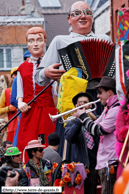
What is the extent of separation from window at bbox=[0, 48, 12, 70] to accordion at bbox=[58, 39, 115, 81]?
13261mm

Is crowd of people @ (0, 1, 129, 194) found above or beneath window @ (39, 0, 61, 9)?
beneath

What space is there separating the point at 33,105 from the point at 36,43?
1.03 metres

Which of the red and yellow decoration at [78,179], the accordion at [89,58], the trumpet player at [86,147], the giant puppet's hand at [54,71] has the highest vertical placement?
the accordion at [89,58]

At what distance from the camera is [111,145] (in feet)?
15.8

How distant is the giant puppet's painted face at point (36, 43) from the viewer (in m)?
6.97

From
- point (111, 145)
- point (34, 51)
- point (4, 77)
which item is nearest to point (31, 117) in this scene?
point (34, 51)

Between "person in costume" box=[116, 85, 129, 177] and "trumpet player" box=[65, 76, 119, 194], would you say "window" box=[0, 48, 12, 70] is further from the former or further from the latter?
"person in costume" box=[116, 85, 129, 177]

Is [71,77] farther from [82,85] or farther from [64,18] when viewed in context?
[64,18]

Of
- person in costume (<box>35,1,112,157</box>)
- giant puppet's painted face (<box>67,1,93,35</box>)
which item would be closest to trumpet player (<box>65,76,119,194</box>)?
person in costume (<box>35,1,112,157</box>)

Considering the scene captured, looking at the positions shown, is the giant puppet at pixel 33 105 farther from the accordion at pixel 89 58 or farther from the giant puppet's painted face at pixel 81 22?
the accordion at pixel 89 58

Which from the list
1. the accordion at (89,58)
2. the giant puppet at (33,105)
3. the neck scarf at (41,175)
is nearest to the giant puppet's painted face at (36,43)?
the giant puppet at (33,105)

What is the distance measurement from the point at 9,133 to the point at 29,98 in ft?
7.44

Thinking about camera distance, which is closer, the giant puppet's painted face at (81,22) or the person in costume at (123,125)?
the person in costume at (123,125)

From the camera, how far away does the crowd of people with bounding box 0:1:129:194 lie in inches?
187
